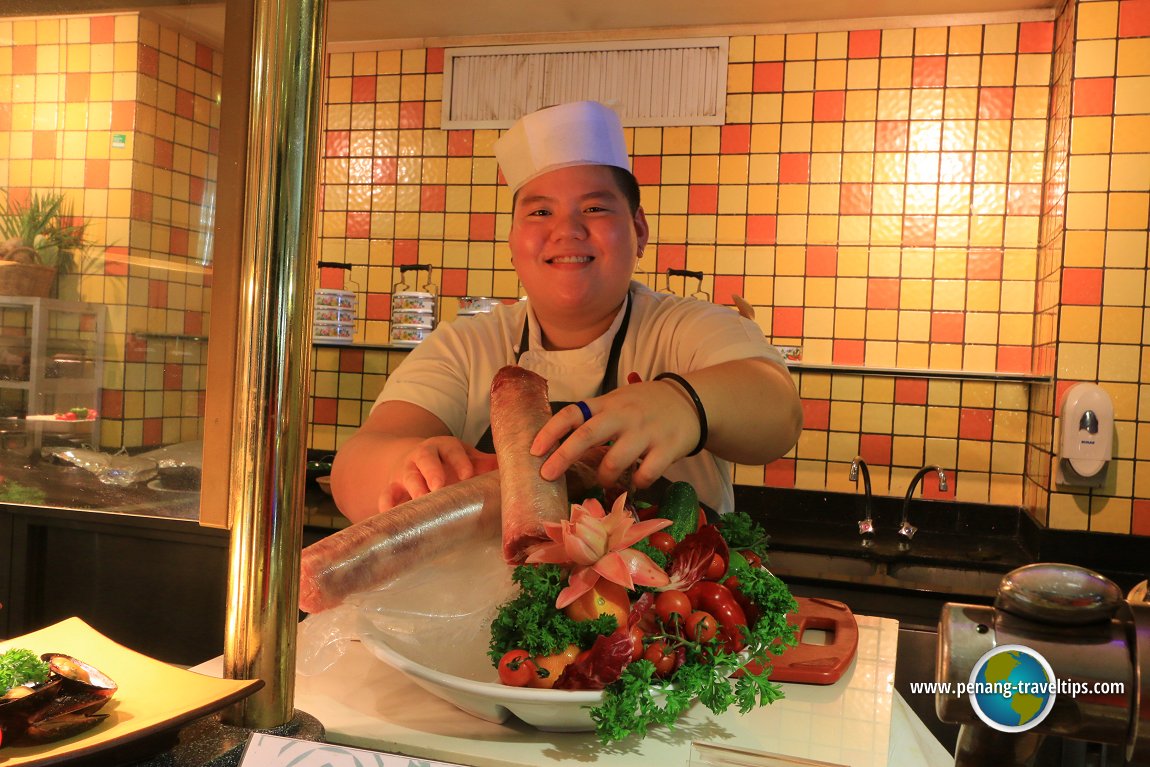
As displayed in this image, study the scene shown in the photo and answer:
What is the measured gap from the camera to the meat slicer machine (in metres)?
0.32

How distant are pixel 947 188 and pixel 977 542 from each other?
1.07 m

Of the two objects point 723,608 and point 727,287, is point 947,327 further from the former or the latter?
point 723,608

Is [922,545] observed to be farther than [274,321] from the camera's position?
Yes

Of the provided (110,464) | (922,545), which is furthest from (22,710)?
(922,545)

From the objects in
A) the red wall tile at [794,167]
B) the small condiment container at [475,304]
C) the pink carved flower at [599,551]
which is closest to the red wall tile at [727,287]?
the red wall tile at [794,167]

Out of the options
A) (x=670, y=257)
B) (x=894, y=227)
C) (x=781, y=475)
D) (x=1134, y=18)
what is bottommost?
(x=781, y=475)

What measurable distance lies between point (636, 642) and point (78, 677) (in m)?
0.32

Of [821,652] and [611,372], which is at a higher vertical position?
[611,372]

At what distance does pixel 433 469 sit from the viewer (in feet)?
3.01

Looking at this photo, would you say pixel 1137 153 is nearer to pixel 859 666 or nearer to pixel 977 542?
pixel 977 542

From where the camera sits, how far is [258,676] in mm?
451

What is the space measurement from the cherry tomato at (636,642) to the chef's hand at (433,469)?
0.33 metres

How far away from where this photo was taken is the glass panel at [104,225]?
1.35ft

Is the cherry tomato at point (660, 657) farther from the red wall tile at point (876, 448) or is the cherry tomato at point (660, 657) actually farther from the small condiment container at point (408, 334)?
the small condiment container at point (408, 334)
